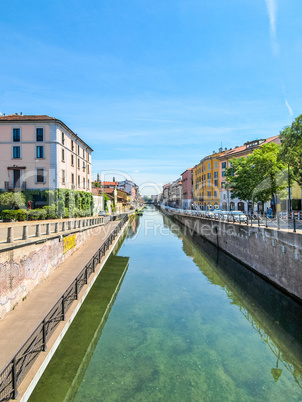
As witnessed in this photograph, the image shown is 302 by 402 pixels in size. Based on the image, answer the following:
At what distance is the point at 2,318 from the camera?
888 centimetres

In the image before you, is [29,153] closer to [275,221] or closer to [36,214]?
[36,214]

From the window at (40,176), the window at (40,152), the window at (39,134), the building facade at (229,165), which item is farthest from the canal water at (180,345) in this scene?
the building facade at (229,165)

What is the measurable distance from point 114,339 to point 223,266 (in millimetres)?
14446

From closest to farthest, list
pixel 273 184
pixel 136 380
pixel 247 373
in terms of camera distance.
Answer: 1. pixel 136 380
2. pixel 247 373
3. pixel 273 184

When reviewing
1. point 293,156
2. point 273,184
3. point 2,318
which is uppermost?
point 293,156

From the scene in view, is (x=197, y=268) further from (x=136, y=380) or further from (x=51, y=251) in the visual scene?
(x=136, y=380)

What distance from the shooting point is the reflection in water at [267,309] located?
963 centimetres

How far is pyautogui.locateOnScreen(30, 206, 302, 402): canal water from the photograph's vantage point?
764cm

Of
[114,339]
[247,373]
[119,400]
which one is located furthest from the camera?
[114,339]

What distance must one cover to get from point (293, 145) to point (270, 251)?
1033 centimetres

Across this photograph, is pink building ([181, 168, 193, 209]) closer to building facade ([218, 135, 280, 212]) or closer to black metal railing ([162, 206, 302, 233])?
building facade ([218, 135, 280, 212])

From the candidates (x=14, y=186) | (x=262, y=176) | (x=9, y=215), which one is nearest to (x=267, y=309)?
(x=262, y=176)

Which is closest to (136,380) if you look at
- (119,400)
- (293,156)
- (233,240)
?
(119,400)

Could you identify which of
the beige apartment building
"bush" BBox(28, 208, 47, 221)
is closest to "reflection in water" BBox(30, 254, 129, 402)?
"bush" BBox(28, 208, 47, 221)
